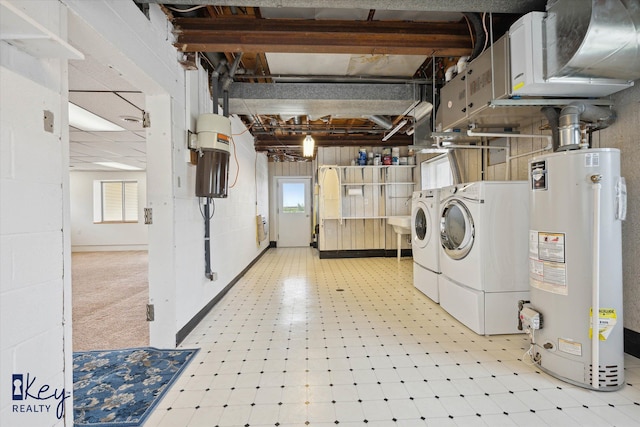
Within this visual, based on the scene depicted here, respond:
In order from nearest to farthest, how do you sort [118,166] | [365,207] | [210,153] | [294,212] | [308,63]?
[210,153] < [308,63] < [365,207] < [118,166] < [294,212]

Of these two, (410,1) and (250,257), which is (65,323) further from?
(250,257)

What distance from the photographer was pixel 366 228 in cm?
625

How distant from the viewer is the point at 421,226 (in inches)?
140

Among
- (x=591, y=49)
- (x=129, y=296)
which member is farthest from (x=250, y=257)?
(x=591, y=49)

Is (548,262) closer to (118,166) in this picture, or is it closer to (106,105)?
(106,105)

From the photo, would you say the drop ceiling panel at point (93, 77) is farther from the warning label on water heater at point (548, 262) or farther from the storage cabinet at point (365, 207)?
the storage cabinet at point (365, 207)

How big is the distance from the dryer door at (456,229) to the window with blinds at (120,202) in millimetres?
8362

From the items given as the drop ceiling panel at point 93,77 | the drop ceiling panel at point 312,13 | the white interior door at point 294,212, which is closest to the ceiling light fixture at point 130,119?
the drop ceiling panel at point 93,77

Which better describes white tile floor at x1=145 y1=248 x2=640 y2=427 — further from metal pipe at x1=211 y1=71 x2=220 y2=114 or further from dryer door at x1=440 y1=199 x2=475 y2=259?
metal pipe at x1=211 y1=71 x2=220 y2=114

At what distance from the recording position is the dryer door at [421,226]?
3.27 metres

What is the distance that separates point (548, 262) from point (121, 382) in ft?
9.61

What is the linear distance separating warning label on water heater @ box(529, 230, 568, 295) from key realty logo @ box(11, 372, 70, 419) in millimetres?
2776

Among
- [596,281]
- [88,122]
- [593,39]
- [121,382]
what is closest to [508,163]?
[593,39]

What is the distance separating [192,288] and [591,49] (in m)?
3.41
